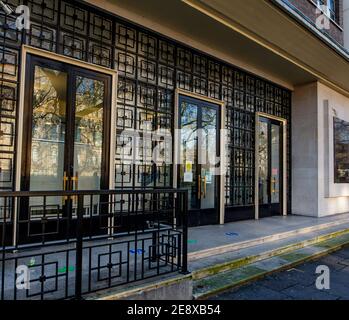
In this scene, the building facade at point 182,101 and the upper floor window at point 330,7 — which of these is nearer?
the building facade at point 182,101

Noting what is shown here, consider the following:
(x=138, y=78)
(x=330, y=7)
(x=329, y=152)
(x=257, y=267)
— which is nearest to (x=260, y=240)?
(x=257, y=267)

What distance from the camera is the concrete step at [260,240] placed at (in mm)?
3987

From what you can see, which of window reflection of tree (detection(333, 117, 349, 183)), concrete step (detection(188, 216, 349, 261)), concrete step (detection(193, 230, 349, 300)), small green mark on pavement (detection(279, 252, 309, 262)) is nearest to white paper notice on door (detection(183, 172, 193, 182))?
concrete step (detection(188, 216, 349, 261))

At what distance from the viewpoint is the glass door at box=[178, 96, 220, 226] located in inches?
223

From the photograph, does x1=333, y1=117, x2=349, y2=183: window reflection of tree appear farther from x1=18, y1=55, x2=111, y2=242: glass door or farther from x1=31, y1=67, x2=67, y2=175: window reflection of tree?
x1=31, y1=67, x2=67, y2=175: window reflection of tree

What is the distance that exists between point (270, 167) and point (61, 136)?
535 cm

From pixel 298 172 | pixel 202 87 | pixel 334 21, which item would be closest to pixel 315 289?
pixel 202 87

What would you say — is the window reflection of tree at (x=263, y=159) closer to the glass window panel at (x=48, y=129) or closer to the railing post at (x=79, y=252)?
the glass window panel at (x=48, y=129)

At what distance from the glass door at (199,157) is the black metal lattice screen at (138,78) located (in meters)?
0.31

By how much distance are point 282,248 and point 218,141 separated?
2492 millimetres

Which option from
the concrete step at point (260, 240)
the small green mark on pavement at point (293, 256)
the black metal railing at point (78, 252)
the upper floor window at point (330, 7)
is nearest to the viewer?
the black metal railing at point (78, 252)

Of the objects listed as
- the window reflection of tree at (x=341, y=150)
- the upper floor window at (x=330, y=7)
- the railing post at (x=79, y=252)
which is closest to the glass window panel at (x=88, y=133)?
the railing post at (x=79, y=252)
